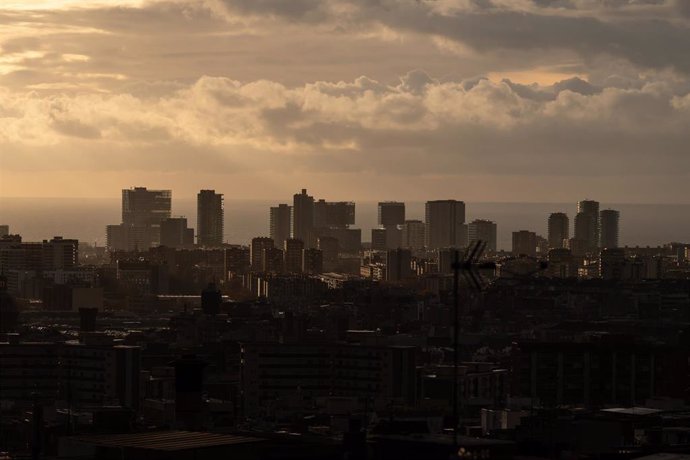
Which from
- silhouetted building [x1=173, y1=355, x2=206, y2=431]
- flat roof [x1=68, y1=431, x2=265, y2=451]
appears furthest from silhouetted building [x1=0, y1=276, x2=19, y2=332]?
flat roof [x1=68, y1=431, x2=265, y2=451]

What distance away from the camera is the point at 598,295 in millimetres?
169375

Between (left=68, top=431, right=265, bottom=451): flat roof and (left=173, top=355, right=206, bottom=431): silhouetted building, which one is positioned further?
(left=173, top=355, right=206, bottom=431): silhouetted building

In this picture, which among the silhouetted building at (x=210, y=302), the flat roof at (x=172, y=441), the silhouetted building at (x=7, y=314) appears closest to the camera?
the flat roof at (x=172, y=441)

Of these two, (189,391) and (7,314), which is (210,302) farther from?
(189,391)

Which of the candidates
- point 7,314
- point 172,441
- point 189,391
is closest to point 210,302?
point 7,314

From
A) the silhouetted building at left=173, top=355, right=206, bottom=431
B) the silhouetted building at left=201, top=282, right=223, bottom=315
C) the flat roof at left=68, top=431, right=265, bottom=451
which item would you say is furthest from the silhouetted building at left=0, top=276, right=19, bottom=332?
the flat roof at left=68, top=431, right=265, bottom=451

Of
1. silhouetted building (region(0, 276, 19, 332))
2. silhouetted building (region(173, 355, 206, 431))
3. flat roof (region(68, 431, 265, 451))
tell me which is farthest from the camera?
silhouetted building (region(0, 276, 19, 332))

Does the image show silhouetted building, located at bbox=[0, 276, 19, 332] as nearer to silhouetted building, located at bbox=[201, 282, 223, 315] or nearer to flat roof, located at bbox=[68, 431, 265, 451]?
silhouetted building, located at bbox=[201, 282, 223, 315]

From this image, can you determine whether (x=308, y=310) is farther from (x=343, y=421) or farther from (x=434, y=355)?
(x=343, y=421)

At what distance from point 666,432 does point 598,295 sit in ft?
379

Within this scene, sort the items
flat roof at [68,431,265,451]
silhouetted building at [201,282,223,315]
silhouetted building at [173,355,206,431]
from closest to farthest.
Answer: flat roof at [68,431,265,451], silhouetted building at [173,355,206,431], silhouetted building at [201,282,223,315]

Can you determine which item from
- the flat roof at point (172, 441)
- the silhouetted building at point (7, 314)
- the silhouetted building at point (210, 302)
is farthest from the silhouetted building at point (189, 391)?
the silhouetted building at point (210, 302)

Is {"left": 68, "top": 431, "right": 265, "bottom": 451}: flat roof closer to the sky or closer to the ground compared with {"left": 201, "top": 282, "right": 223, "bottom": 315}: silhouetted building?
closer to the ground

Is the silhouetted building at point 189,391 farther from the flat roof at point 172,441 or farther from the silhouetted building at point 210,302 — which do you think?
the silhouetted building at point 210,302
